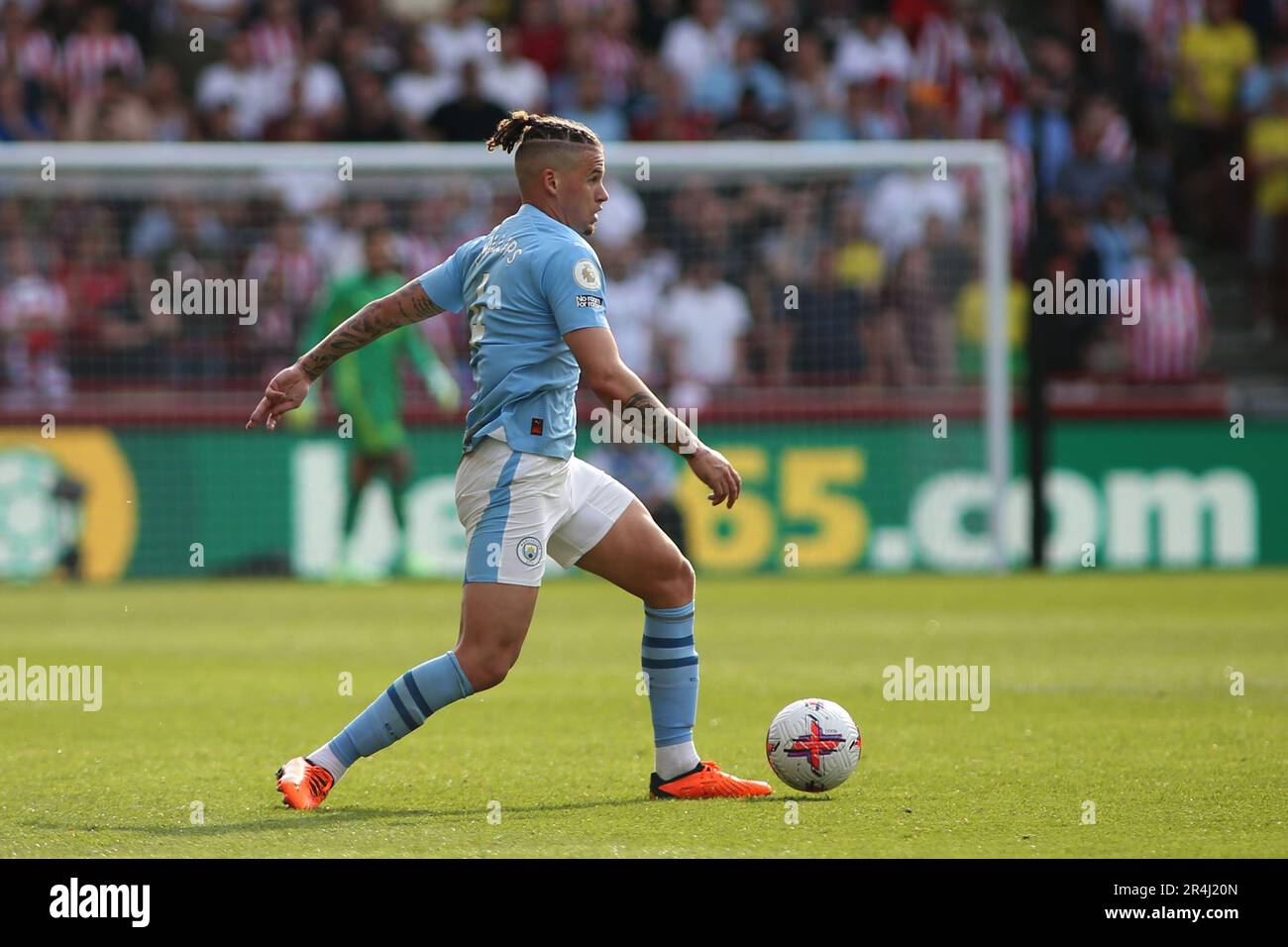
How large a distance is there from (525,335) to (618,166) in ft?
36.0

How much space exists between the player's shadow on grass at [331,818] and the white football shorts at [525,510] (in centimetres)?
76

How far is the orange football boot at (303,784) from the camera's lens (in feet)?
20.7

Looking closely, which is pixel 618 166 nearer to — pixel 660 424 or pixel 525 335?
pixel 525 335

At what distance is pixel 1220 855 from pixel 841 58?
658 inches

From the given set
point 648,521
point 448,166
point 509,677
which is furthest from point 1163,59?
point 648,521

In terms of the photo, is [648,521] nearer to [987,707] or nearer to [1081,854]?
[1081,854]

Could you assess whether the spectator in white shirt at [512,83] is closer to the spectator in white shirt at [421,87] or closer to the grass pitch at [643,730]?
the spectator in white shirt at [421,87]

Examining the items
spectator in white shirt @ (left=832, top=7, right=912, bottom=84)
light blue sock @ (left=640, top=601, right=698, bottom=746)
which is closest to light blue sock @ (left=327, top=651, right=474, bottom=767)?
light blue sock @ (left=640, top=601, right=698, bottom=746)

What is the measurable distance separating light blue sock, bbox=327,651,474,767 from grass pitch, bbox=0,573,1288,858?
0.22 meters

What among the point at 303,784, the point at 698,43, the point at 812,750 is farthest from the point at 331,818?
the point at 698,43

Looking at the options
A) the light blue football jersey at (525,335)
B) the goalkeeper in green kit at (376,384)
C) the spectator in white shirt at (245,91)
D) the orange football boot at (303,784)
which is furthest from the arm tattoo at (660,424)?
the spectator in white shirt at (245,91)

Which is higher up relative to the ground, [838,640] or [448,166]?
[448,166]

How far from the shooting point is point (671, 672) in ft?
21.9

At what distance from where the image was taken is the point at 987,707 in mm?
8992
